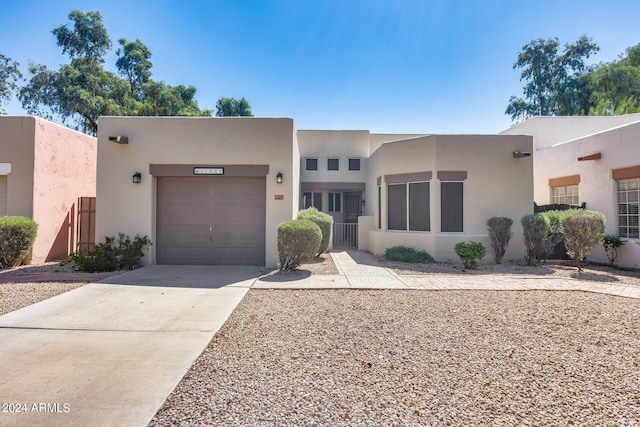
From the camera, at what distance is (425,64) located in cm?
1250

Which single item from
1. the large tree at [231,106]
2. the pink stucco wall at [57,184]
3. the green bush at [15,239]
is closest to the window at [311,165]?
the pink stucco wall at [57,184]

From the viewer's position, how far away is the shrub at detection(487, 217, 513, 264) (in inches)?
371

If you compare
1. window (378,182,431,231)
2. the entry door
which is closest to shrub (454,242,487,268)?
window (378,182,431,231)

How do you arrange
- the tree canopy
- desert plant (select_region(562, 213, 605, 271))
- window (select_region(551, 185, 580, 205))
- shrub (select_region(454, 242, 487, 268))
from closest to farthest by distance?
desert plant (select_region(562, 213, 605, 271)), shrub (select_region(454, 242, 487, 268)), window (select_region(551, 185, 580, 205)), the tree canopy

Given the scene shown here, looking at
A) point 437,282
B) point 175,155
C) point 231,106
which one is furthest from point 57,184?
point 231,106

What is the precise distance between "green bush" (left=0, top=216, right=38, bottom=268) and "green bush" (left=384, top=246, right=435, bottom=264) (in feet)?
35.7

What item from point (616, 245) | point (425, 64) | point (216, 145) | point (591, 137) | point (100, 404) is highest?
point (425, 64)

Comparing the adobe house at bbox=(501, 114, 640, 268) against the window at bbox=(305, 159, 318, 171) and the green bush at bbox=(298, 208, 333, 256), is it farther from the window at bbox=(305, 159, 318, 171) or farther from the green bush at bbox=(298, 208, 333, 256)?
the window at bbox=(305, 159, 318, 171)

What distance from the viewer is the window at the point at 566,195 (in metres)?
11.5

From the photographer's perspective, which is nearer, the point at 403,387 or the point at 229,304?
the point at 403,387

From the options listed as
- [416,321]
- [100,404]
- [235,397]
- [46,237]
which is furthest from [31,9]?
[416,321]

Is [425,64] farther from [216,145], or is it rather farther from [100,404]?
[100,404]

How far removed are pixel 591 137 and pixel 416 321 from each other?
35.2ft

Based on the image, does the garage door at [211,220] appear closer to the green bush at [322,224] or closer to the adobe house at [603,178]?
the green bush at [322,224]
